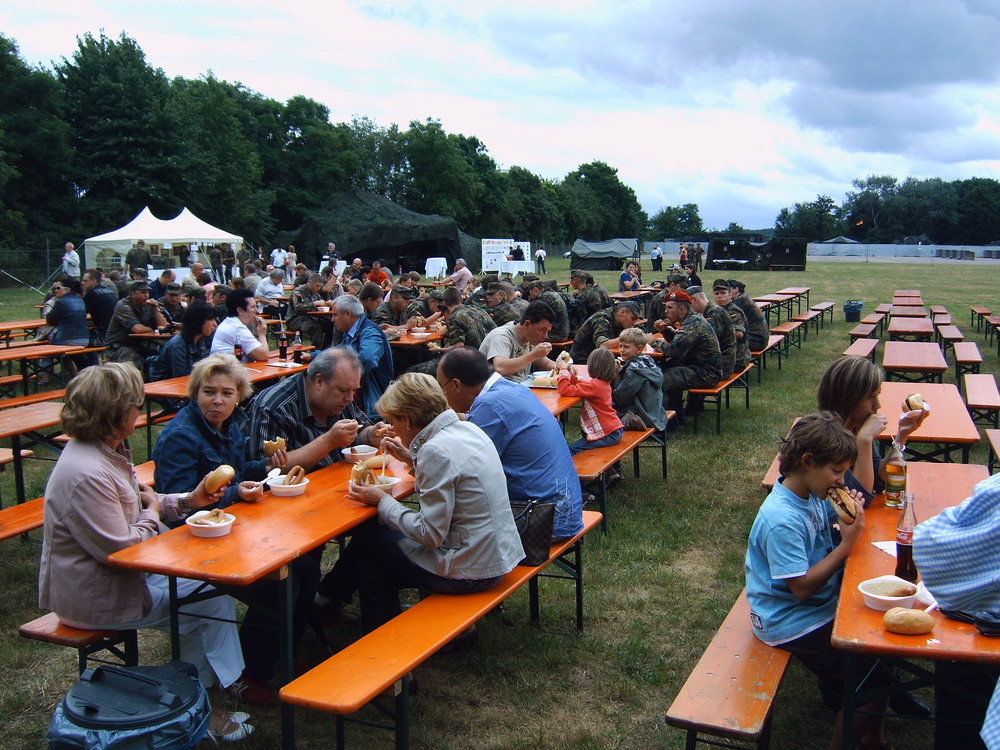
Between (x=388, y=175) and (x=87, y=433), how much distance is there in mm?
55694

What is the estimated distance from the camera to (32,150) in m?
34.3

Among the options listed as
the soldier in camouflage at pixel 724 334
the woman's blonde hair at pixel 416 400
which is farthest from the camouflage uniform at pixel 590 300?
the woman's blonde hair at pixel 416 400

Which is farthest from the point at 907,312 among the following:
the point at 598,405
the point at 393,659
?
the point at 393,659

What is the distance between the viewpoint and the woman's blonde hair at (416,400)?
3.22 m

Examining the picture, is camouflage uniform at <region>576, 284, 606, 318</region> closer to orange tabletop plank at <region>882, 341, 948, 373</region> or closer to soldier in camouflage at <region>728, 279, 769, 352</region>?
soldier in camouflage at <region>728, 279, 769, 352</region>

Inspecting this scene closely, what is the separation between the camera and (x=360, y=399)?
672 centimetres

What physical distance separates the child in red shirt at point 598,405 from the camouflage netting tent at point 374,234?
3103 cm

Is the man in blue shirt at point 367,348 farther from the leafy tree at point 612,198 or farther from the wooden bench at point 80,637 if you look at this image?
the leafy tree at point 612,198

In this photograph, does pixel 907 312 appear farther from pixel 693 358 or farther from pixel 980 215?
pixel 980 215

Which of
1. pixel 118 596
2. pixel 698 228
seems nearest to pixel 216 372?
pixel 118 596

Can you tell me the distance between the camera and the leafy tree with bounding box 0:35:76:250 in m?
33.3

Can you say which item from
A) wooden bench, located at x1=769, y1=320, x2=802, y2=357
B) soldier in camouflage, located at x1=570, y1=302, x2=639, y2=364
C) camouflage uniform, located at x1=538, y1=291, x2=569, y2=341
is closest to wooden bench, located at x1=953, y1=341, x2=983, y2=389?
wooden bench, located at x1=769, y1=320, x2=802, y2=357

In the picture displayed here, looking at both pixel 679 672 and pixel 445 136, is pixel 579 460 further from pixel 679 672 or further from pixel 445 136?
pixel 445 136

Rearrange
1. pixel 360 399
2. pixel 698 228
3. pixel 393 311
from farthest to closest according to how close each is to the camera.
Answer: pixel 698 228
pixel 393 311
pixel 360 399
